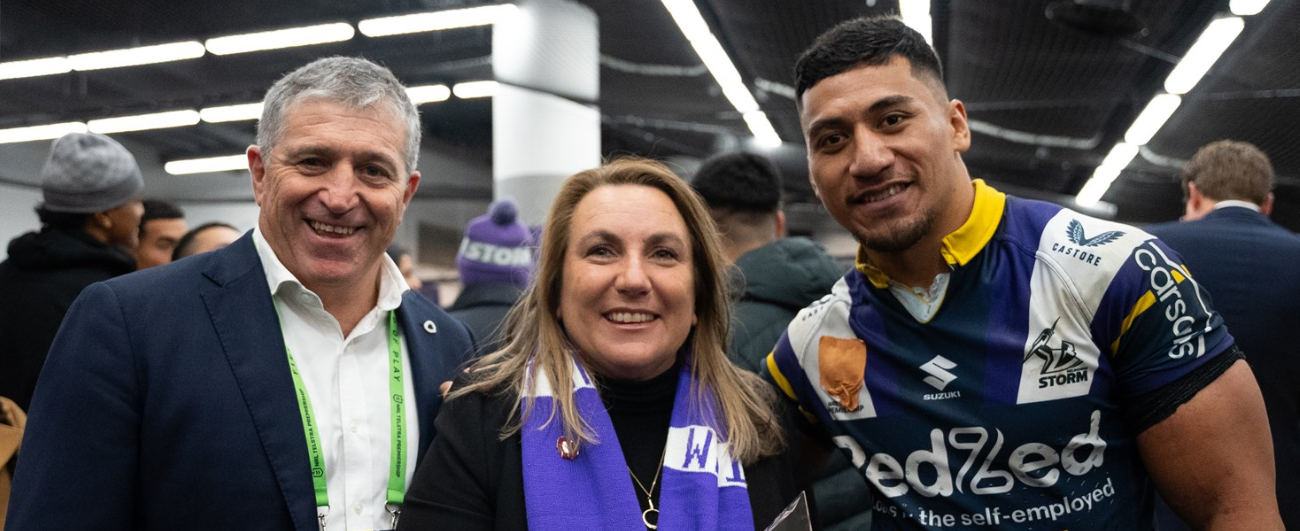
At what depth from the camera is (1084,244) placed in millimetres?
1677

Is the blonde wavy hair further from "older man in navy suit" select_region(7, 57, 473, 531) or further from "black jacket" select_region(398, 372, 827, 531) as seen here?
"older man in navy suit" select_region(7, 57, 473, 531)

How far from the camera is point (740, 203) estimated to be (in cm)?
279

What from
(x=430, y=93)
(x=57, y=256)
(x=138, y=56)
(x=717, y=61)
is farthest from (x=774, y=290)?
(x=430, y=93)

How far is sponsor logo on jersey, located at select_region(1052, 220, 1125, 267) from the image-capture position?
5.42ft

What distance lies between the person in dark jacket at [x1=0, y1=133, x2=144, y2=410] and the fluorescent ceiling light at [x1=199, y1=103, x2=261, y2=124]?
4041 millimetres

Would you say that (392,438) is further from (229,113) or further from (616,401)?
(229,113)

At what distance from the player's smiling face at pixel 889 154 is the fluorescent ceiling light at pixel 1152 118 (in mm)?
5412

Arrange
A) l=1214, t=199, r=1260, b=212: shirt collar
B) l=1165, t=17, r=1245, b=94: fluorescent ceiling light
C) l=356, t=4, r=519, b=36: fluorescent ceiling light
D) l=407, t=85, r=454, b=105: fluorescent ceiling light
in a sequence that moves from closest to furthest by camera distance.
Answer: l=1214, t=199, r=1260, b=212: shirt collar, l=1165, t=17, r=1245, b=94: fluorescent ceiling light, l=356, t=4, r=519, b=36: fluorescent ceiling light, l=407, t=85, r=454, b=105: fluorescent ceiling light

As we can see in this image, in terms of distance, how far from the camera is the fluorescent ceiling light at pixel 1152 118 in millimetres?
6383

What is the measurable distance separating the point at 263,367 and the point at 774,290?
1.31 metres

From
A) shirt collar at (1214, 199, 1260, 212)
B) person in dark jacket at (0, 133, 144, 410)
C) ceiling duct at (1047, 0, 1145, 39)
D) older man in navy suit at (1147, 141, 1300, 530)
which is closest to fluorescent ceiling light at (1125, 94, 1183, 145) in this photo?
ceiling duct at (1047, 0, 1145, 39)

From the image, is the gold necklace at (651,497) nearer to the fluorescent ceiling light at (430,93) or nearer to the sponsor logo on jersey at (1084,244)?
the sponsor logo on jersey at (1084,244)

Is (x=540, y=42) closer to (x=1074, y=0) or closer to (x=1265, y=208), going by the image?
(x=1074, y=0)

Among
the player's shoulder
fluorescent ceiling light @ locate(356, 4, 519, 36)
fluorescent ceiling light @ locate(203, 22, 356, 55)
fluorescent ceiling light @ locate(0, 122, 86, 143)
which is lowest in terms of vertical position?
the player's shoulder
